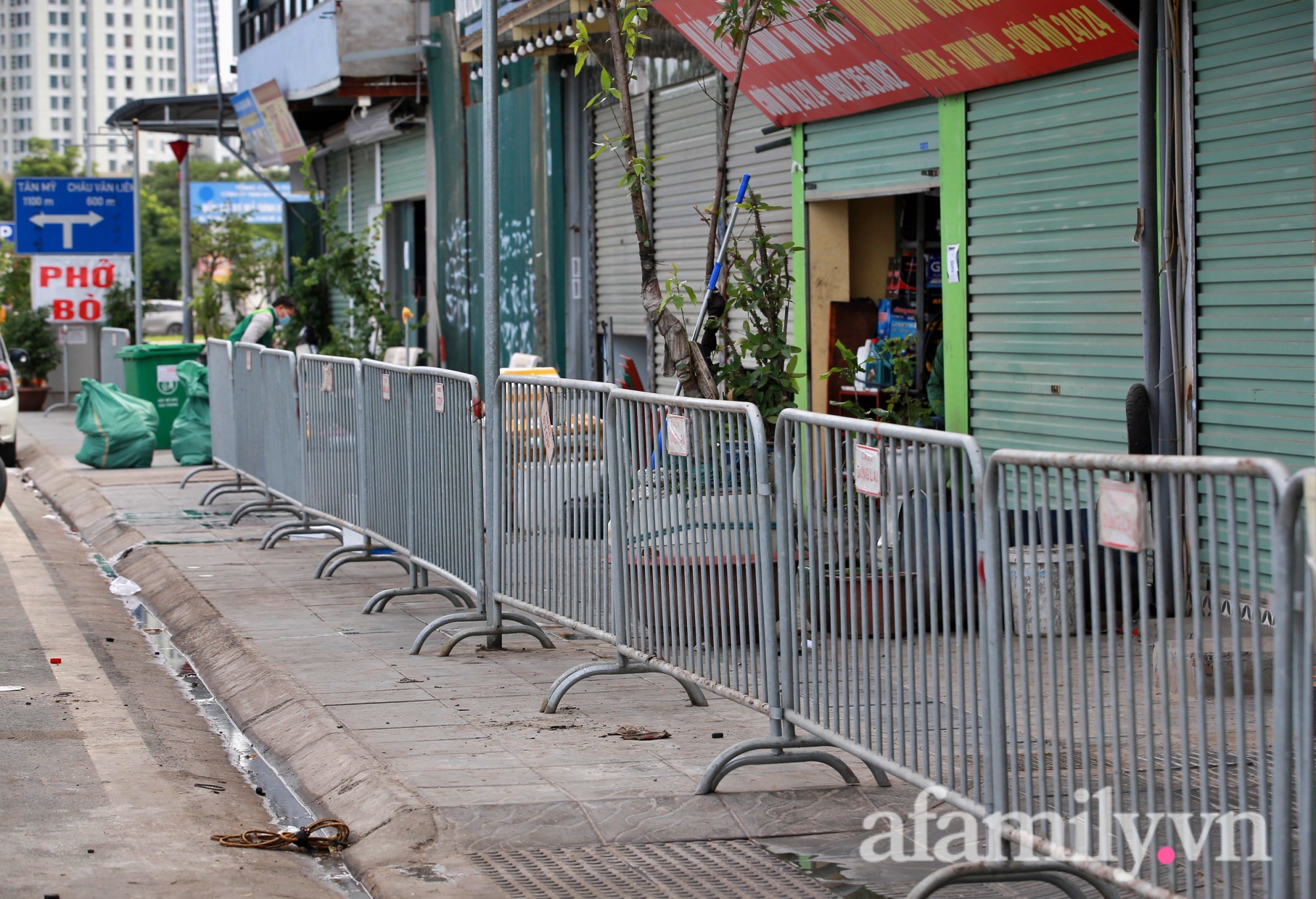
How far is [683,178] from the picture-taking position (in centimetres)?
1502

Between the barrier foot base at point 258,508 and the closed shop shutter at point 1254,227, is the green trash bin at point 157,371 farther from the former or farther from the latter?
the closed shop shutter at point 1254,227

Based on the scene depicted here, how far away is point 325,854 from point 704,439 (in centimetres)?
198

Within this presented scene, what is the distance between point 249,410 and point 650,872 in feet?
29.2

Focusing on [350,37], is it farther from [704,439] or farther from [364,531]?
[704,439]

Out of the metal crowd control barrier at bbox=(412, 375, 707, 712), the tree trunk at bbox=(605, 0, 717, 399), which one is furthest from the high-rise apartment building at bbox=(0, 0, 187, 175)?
the metal crowd control barrier at bbox=(412, 375, 707, 712)

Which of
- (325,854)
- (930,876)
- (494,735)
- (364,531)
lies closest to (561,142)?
(364,531)

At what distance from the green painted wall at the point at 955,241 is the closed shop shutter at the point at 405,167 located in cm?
1185

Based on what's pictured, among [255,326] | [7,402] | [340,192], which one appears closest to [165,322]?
[340,192]

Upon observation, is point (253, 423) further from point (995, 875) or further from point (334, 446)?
point (995, 875)

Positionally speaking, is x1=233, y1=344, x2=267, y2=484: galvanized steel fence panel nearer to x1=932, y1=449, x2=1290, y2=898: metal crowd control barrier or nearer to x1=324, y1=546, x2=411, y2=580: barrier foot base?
x1=324, y1=546, x2=411, y2=580: barrier foot base

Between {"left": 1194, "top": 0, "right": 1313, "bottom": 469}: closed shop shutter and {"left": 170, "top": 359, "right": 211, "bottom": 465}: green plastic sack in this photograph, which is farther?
{"left": 170, "top": 359, "right": 211, "bottom": 465}: green plastic sack

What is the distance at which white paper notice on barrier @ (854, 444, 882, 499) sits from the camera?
4750 millimetres

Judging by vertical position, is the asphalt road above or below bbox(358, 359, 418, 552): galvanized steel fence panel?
below

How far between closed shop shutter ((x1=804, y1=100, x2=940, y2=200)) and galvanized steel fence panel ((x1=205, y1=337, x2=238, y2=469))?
5.19m
